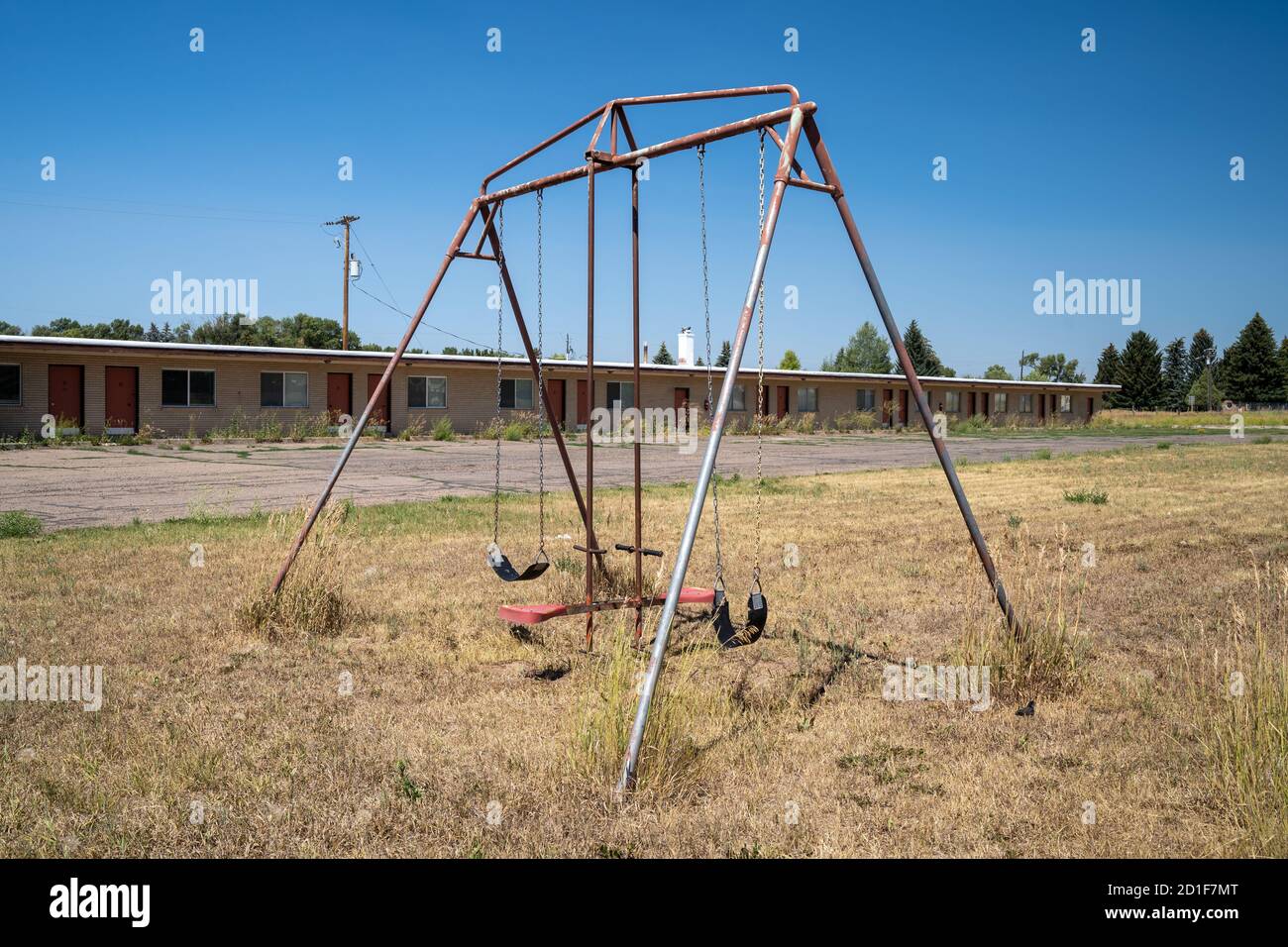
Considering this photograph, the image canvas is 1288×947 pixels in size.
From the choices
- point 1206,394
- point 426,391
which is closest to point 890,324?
point 426,391

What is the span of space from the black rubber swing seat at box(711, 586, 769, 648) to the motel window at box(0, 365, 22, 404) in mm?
26026

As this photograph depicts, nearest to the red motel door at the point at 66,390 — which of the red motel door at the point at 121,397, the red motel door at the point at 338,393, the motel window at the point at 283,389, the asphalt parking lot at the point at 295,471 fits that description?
the red motel door at the point at 121,397

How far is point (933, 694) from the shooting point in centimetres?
494

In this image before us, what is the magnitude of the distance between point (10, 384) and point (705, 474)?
27041mm

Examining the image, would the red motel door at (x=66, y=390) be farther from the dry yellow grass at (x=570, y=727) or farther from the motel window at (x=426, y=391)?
the dry yellow grass at (x=570, y=727)

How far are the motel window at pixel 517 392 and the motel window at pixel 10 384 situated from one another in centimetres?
Answer: 1397

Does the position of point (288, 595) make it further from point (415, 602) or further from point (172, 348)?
point (172, 348)

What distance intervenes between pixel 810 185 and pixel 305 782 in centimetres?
348

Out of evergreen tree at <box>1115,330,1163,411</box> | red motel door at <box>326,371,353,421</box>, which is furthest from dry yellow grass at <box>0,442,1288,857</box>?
evergreen tree at <box>1115,330,1163,411</box>

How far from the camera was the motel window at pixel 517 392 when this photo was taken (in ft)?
109

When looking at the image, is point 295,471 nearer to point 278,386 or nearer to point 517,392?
point 278,386

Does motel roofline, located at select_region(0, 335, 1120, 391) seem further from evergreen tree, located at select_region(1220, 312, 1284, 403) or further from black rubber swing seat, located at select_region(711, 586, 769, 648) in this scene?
evergreen tree, located at select_region(1220, 312, 1284, 403)

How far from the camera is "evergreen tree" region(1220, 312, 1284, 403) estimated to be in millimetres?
87500

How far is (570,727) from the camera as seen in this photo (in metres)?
4.00
